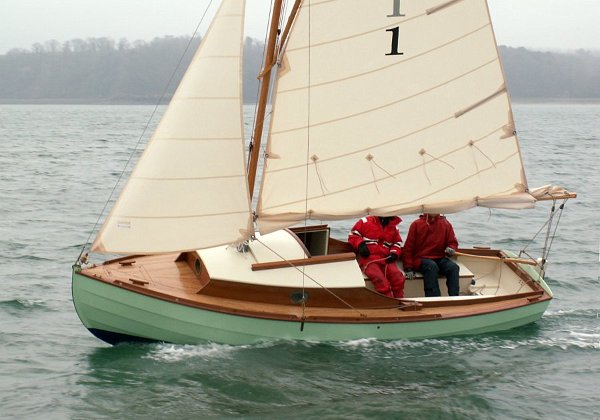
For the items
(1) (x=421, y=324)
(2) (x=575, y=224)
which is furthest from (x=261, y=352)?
(2) (x=575, y=224)

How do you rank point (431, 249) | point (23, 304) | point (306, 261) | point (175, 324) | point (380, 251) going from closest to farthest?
point (175, 324) < point (306, 261) < point (380, 251) < point (431, 249) < point (23, 304)

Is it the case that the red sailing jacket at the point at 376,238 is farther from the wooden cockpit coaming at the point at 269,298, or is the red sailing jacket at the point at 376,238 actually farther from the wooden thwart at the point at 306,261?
the wooden cockpit coaming at the point at 269,298

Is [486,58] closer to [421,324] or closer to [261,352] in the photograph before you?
[421,324]

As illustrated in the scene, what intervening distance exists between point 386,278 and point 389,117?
248 cm

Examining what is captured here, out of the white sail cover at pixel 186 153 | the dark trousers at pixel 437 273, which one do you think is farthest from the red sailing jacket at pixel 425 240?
the white sail cover at pixel 186 153

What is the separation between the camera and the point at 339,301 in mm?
13023

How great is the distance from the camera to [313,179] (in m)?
13.3

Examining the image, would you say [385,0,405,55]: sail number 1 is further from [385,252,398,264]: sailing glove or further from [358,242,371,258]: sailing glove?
[385,252,398,264]: sailing glove

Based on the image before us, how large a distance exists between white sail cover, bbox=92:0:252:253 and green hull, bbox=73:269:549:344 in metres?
0.79

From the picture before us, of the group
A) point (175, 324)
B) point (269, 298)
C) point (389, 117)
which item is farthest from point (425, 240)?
point (175, 324)

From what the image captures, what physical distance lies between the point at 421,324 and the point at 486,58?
4.35 m

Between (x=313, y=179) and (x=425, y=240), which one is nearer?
(x=313, y=179)

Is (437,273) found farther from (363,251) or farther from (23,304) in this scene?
(23,304)

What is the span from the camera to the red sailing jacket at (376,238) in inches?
538
